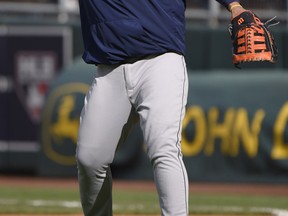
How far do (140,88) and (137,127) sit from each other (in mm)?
6610

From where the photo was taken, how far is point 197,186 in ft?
34.9

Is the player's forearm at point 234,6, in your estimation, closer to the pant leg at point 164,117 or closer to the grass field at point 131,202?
the pant leg at point 164,117

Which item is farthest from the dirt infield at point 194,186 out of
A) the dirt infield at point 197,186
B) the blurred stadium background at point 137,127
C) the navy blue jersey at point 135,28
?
the navy blue jersey at point 135,28

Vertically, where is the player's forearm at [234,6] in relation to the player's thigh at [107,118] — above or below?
above

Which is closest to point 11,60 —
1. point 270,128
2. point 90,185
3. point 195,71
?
point 195,71

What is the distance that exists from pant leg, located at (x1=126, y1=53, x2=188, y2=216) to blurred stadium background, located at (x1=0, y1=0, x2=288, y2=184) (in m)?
6.43

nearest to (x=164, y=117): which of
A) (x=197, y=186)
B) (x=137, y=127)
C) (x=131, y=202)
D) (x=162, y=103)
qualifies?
(x=162, y=103)

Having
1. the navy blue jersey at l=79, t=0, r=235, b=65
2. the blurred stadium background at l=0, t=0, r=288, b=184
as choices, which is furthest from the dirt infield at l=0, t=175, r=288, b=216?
the navy blue jersey at l=79, t=0, r=235, b=65

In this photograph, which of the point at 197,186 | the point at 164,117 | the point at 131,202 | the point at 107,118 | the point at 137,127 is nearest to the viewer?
the point at 164,117

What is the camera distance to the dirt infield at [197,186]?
10.1 meters

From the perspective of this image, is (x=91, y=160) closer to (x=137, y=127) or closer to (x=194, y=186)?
(x=194, y=186)

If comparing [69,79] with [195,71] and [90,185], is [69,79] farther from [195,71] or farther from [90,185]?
[90,185]

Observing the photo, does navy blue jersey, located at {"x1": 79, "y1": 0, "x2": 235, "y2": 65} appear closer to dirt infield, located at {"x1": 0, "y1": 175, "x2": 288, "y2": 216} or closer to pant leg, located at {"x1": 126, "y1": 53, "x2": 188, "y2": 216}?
pant leg, located at {"x1": 126, "y1": 53, "x2": 188, "y2": 216}

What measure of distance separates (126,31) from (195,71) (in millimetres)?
7298
